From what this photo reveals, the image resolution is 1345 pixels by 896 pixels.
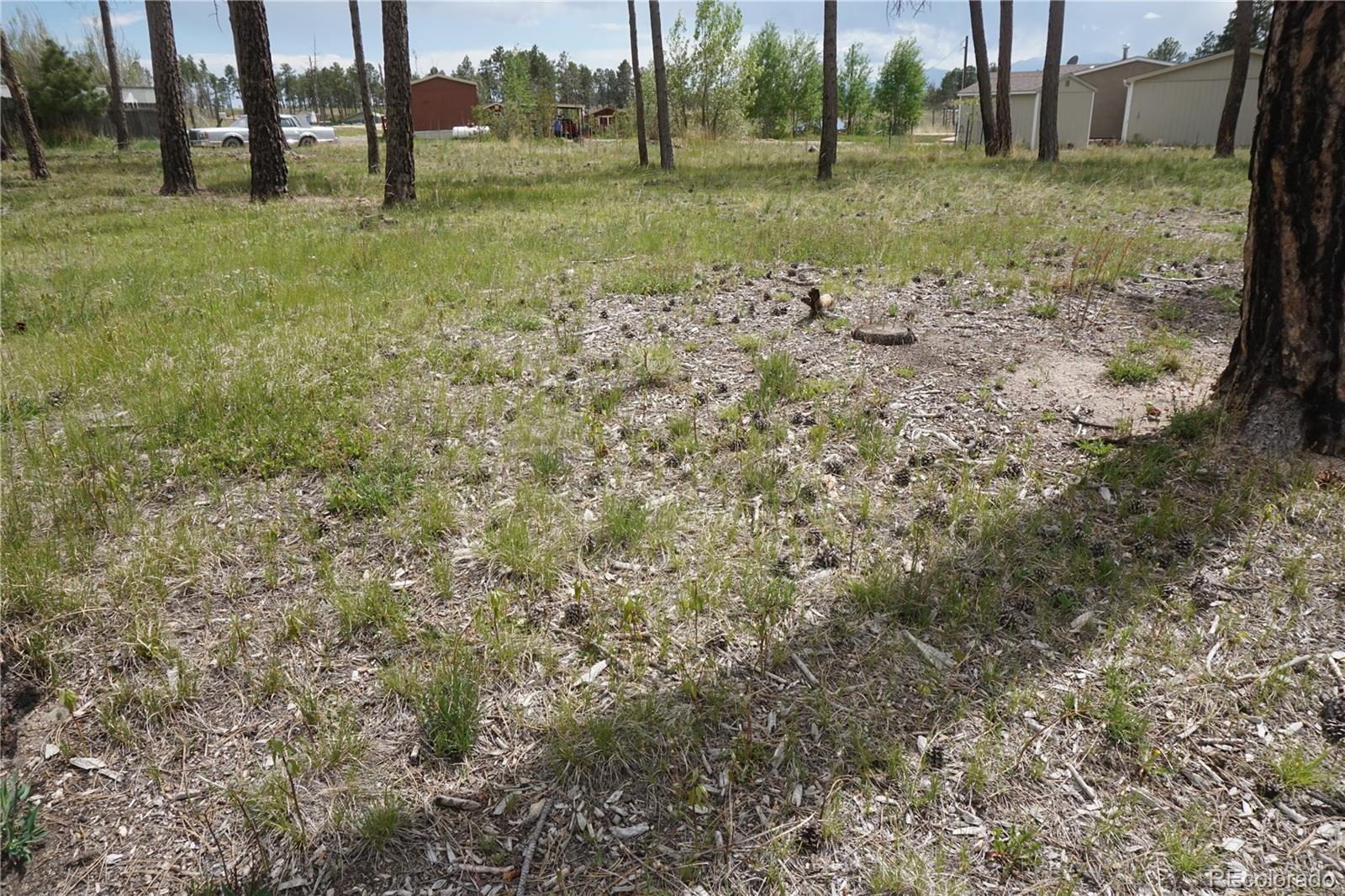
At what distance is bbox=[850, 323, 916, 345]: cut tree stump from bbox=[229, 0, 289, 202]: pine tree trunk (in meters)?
12.5

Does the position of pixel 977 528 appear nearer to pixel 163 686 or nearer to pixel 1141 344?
Answer: pixel 1141 344

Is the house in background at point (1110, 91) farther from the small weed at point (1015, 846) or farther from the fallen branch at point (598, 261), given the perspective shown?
the small weed at point (1015, 846)

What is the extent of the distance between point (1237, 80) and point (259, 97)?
77.0 feet

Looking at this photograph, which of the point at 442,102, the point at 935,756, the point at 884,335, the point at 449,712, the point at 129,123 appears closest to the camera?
the point at 935,756

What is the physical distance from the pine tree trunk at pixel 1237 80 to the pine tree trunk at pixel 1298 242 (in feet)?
66.4

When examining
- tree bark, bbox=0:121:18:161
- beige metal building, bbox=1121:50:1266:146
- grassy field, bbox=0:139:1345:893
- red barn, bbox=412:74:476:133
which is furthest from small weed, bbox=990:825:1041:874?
red barn, bbox=412:74:476:133

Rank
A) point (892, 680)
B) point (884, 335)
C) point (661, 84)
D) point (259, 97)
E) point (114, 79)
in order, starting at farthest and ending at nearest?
point (114, 79) < point (661, 84) < point (259, 97) < point (884, 335) < point (892, 680)

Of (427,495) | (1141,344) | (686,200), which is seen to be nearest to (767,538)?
(427,495)

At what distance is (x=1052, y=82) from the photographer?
62.2 feet

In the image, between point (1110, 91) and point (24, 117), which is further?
point (1110, 91)

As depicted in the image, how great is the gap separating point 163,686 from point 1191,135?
39849 millimetres

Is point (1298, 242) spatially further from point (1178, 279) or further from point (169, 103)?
point (169, 103)

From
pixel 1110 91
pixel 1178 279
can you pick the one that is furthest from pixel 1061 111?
pixel 1178 279

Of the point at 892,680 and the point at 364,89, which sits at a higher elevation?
the point at 364,89
